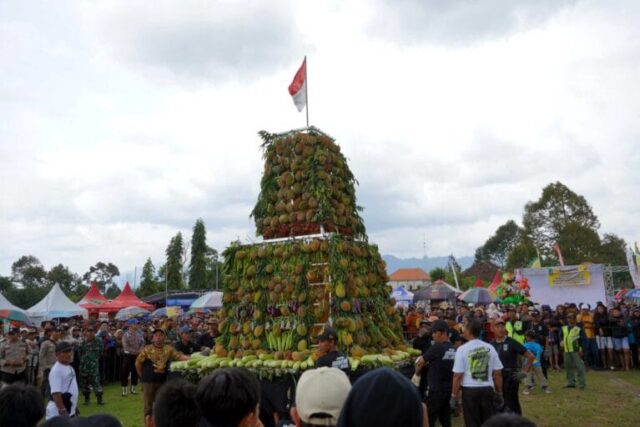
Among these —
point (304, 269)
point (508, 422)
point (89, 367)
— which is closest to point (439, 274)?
point (89, 367)

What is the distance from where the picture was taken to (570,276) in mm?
22734

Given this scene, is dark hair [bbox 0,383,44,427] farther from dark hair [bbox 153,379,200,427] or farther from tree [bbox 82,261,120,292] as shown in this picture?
tree [bbox 82,261,120,292]

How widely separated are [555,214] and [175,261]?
3915 centimetres

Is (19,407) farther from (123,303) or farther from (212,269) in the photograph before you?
(212,269)

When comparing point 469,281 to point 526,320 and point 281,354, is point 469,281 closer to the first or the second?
point 526,320

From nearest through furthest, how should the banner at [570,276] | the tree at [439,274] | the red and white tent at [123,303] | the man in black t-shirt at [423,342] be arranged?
1. the man in black t-shirt at [423,342]
2. the banner at [570,276]
3. the red and white tent at [123,303]
4. the tree at [439,274]

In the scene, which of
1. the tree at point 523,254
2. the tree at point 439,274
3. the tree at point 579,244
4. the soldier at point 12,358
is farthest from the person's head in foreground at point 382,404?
the tree at point 439,274

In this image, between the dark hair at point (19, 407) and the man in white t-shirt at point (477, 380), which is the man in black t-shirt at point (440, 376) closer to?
the man in white t-shirt at point (477, 380)

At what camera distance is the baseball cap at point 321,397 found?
243 centimetres

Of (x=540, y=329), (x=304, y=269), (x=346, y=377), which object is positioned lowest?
(x=540, y=329)

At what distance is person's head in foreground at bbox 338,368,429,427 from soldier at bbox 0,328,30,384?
36.1ft

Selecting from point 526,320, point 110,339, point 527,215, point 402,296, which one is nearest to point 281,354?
point 526,320

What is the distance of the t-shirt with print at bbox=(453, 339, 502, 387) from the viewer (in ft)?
19.9

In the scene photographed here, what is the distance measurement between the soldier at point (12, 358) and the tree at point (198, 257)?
4846 centimetres
